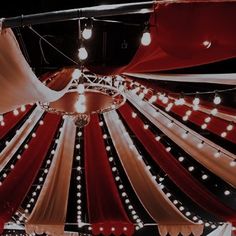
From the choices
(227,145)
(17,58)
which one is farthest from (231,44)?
(227,145)

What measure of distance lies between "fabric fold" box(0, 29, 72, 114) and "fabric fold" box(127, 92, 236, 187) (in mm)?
1466

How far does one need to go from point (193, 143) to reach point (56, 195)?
1566mm

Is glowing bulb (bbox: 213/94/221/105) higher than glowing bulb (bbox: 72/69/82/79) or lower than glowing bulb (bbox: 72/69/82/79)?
lower

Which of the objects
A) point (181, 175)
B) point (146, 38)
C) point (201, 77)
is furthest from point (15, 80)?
point (181, 175)

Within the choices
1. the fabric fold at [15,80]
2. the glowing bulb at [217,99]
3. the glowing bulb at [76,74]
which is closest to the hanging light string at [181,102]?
the glowing bulb at [217,99]

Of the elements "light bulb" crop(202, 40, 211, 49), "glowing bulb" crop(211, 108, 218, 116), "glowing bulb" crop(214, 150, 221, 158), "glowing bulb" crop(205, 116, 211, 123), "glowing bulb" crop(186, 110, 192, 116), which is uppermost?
"glowing bulb" crop(186, 110, 192, 116)

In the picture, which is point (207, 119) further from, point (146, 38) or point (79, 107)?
point (146, 38)

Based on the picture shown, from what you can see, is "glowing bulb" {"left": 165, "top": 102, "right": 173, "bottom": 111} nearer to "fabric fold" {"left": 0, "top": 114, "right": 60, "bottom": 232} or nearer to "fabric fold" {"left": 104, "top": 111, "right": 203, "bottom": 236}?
"fabric fold" {"left": 104, "top": 111, "right": 203, "bottom": 236}

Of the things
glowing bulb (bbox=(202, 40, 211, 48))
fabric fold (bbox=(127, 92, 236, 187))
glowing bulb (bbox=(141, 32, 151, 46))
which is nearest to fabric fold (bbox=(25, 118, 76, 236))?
fabric fold (bbox=(127, 92, 236, 187))

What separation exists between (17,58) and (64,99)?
3.79 ft

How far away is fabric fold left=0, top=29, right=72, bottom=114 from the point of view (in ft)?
6.79

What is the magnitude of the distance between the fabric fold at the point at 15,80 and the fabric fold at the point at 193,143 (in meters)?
1.47

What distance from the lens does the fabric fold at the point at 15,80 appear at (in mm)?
2069

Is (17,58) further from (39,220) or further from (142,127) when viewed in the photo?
(39,220)
